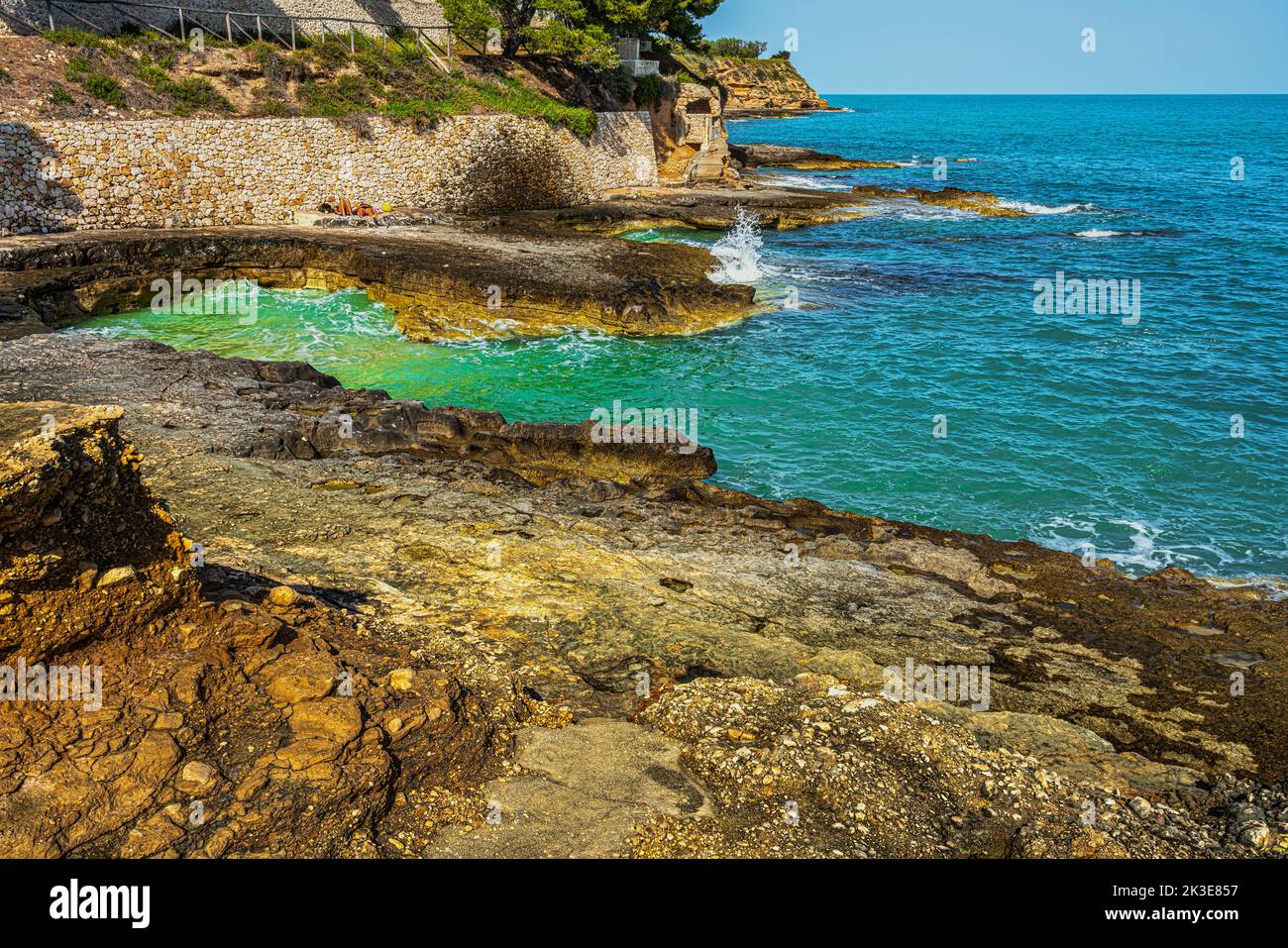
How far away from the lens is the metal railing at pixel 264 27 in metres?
32.6

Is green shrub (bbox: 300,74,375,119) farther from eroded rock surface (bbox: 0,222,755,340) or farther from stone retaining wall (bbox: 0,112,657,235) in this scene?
eroded rock surface (bbox: 0,222,755,340)

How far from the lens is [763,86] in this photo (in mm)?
138750

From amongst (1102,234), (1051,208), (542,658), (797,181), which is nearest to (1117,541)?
(542,658)

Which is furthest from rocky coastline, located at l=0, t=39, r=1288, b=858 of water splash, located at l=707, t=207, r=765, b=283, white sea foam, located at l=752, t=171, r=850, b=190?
white sea foam, located at l=752, t=171, r=850, b=190

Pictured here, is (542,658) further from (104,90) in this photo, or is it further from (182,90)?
(182,90)

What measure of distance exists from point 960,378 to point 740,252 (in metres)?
14.7

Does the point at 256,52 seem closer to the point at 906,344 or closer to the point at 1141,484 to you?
the point at 906,344

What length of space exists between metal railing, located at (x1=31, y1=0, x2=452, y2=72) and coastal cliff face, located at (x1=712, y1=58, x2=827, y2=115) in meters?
94.8

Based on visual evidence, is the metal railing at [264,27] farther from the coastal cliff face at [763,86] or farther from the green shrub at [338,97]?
the coastal cliff face at [763,86]

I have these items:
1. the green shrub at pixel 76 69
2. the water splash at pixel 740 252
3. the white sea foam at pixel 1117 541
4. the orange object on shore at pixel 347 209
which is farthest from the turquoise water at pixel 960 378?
the green shrub at pixel 76 69

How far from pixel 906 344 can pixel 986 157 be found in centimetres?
6783

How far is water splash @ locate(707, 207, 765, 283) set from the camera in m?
31.9

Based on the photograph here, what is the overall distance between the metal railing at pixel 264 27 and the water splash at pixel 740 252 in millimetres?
14530
